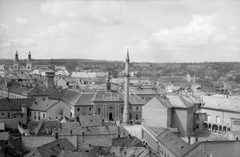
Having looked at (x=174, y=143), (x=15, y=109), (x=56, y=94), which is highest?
(x=56, y=94)

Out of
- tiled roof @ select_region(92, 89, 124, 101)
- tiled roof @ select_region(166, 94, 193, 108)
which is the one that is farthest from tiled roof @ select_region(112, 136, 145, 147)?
tiled roof @ select_region(92, 89, 124, 101)

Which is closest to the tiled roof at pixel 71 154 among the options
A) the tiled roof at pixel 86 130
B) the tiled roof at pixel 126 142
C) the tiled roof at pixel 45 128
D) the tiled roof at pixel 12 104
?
the tiled roof at pixel 126 142

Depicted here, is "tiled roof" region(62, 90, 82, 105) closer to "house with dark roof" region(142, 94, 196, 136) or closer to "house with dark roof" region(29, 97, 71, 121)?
"house with dark roof" region(29, 97, 71, 121)

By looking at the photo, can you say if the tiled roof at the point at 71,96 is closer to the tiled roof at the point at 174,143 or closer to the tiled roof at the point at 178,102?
the tiled roof at the point at 178,102

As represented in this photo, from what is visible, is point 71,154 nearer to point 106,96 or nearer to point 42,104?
point 42,104

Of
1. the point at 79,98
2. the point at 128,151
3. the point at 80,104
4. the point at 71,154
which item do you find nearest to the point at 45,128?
the point at 71,154

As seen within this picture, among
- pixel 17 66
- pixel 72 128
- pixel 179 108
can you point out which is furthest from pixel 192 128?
pixel 17 66
